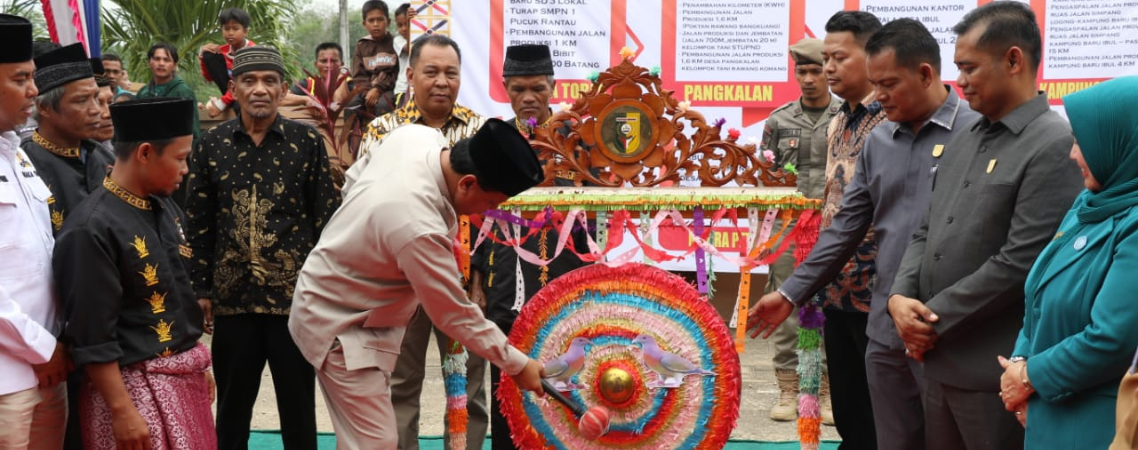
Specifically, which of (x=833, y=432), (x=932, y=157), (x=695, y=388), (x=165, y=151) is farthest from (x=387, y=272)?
(x=833, y=432)

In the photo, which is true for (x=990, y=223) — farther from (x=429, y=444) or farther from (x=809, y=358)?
(x=429, y=444)

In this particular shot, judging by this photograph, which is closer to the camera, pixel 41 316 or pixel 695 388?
pixel 41 316

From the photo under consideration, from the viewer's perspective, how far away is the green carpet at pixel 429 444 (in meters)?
4.73

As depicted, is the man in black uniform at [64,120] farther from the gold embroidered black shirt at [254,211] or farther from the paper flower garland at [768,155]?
the paper flower garland at [768,155]

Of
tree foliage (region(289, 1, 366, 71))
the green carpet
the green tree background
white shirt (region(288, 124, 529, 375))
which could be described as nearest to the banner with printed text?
the green carpet

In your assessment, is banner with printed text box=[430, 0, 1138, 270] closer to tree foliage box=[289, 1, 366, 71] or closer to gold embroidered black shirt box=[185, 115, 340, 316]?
gold embroidered black shirt box=[185, 115, 340, 316]

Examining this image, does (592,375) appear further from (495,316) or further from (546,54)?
(546,54)

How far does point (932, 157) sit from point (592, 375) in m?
1.42

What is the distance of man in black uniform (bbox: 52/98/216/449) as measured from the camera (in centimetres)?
287

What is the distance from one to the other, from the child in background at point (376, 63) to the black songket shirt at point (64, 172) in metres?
2.52

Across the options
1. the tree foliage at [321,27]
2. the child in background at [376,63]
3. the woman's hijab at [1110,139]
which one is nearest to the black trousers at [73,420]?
the woman's hijab at [1110,139]

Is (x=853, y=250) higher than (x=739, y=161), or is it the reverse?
(x=739, y=161)

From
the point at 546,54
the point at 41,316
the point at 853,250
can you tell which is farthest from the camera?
the point at 546,54

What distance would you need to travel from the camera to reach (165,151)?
3.06 metres
